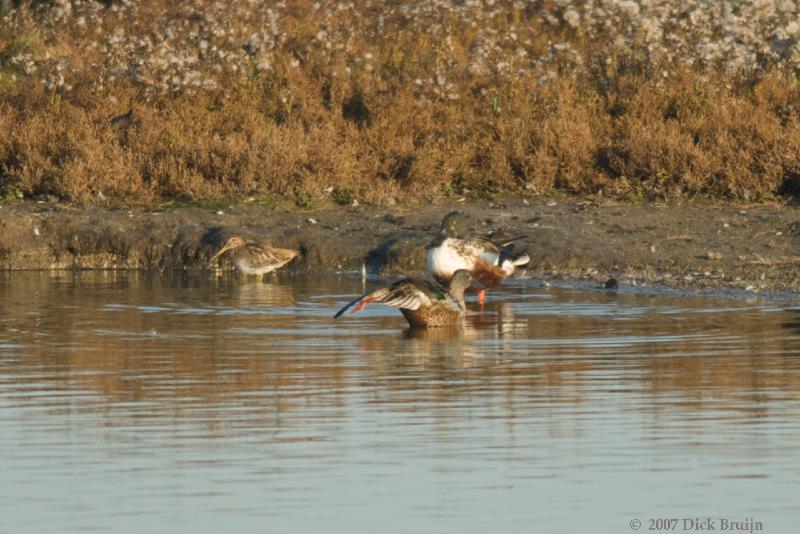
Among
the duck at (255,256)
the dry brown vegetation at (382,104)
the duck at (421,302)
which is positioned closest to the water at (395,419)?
the duck at (421,302)

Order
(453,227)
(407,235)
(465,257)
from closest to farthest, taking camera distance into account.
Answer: (465,257) < (453,227) < (407,235)

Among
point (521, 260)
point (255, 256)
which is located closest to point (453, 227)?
point (521, 260)

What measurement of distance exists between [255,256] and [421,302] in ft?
14.6

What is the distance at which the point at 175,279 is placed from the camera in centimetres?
1778

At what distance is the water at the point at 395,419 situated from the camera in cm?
750

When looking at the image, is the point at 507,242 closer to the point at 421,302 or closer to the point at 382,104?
the point at 421,302

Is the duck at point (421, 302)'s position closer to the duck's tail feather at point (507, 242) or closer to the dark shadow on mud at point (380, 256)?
the duck's tail feather at point (507, 242)

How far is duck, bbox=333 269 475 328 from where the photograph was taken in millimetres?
13516

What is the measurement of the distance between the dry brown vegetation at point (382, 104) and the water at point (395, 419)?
18.4ft

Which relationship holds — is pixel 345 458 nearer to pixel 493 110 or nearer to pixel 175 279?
pixel 175 279

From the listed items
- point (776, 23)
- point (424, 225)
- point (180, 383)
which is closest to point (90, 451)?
point (180, 383)

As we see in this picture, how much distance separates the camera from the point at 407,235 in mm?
18625

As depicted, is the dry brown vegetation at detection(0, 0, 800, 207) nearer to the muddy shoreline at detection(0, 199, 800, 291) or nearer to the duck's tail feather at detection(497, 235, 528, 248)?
the muddy shoreline at detection(0, 199, 800, 291)

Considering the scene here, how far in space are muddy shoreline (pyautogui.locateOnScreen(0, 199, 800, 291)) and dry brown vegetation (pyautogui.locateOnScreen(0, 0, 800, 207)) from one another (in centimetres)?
57
